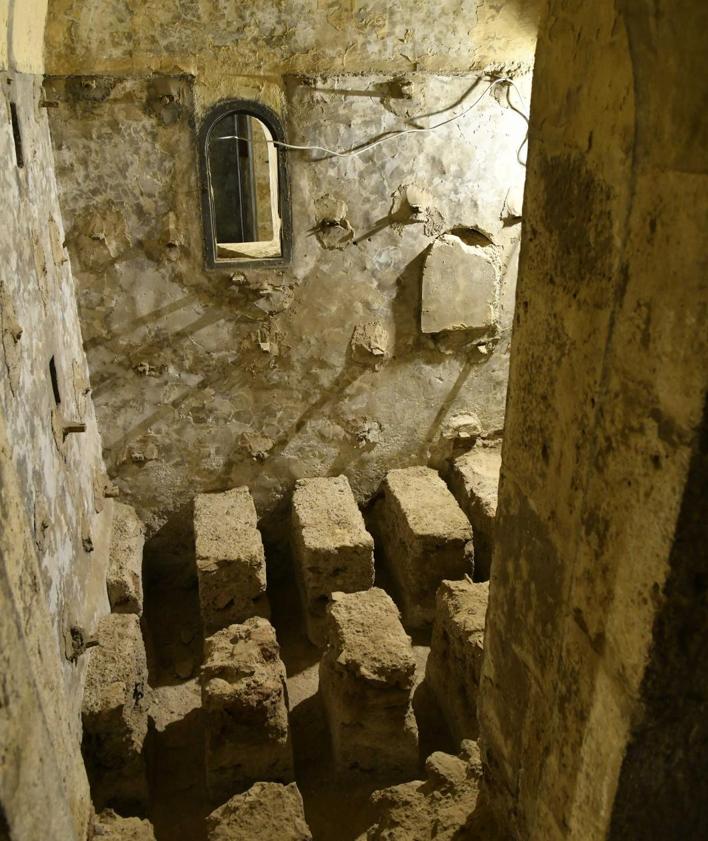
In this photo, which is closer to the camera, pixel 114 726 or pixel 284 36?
pixel 114 726

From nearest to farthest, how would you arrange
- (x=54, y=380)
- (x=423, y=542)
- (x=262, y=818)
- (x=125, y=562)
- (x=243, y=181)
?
(x=262, y=818), (x=54, y=380), (x=125, y=562), (x=423, y=542), (x=243, y=181)

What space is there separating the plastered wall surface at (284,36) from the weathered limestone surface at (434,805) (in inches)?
147

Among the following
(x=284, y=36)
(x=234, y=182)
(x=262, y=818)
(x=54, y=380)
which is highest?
(x=284, y=36)

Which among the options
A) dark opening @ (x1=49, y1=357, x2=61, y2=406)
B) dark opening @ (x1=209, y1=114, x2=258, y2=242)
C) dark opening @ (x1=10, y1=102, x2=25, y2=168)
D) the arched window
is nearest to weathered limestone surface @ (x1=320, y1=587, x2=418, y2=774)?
dark opening @ (x1=49, y1=357, x2=61, y2=406)

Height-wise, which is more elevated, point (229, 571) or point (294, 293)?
point (294, 293)

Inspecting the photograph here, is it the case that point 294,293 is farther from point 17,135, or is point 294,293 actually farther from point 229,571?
point 17,135

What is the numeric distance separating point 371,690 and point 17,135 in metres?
3.05

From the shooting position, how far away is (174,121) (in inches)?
168

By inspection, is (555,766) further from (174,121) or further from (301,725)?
(174,121)

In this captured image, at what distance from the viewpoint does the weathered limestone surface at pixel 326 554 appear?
4.59m

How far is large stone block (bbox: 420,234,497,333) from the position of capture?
16.2 ft

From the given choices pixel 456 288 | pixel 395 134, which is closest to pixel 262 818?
pixel 456 288

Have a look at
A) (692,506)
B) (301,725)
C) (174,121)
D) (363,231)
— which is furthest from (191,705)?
(692,506)

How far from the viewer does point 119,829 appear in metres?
2.69
